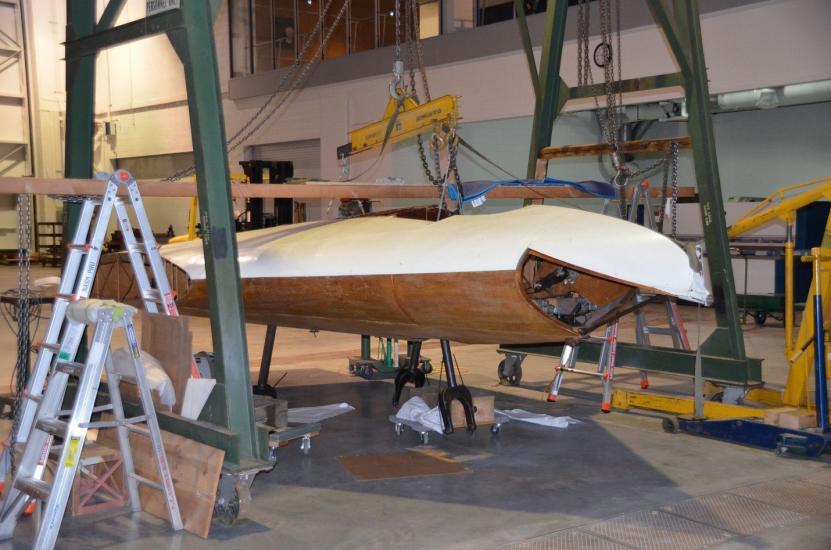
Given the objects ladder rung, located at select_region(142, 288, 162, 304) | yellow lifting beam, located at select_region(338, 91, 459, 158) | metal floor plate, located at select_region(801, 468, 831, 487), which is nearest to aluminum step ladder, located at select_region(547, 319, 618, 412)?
metal floor plate, located at select_region(801, 468, 831, 487)

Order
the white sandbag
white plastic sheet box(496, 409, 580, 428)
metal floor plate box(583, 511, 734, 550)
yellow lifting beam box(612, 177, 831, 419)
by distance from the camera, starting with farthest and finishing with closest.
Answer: white plastic sheet box(496, 409, 580, 428) < yellow lifting beam box(612, 177, 831, 419) < the white sandbag < metal floor plate box(583, 511, 734, 550)

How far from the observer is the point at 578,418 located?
7.70 meters

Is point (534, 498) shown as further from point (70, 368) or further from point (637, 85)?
point (637, 85)

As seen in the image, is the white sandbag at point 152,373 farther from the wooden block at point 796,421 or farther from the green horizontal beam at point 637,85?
the green horizontal beam at point 637,85

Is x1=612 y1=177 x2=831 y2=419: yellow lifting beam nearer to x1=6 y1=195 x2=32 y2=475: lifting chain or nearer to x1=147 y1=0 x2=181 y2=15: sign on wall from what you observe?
x1=147 y1=0 x2=181 y2=15: sign on wall

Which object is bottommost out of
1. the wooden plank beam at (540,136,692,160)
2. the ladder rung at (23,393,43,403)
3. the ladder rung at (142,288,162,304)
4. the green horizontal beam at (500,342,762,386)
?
the green horizontal beam at (500,342,762,386)

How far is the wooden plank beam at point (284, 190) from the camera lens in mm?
5363

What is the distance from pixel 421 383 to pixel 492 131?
11193 millimetres

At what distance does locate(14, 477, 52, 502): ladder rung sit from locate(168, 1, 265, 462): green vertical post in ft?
3.00

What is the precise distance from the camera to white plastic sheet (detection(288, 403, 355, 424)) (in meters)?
7.48

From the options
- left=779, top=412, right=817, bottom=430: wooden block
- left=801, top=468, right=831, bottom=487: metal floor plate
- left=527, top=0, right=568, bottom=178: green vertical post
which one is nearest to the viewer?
left=801, top=468, right=831, bottom=487: metal floor plate

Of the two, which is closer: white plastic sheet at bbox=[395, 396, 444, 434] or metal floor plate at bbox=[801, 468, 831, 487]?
metal floor plate at bbox=[801, 468, 831, 487]

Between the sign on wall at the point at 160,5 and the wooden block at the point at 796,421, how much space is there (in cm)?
495

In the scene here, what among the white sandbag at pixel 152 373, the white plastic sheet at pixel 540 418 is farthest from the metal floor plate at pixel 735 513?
the white sandbag at pixel 152 373
